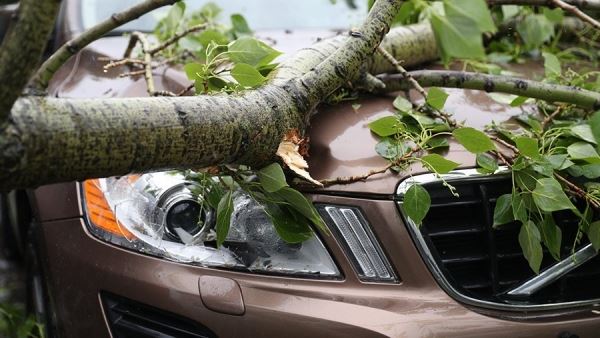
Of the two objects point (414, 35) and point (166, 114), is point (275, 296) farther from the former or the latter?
point (414, 35)

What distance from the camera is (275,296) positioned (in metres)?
2.31

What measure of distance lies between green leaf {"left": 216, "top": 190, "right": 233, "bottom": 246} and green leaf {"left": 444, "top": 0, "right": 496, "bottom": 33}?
0.96 metres

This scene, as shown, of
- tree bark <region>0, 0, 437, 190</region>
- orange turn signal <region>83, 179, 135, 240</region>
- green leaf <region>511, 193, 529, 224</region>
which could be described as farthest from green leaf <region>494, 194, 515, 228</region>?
orange turn signal <region>83, 179, 135, 240</region>

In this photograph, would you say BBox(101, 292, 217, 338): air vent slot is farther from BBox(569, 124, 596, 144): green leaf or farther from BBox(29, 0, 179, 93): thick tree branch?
BBox(569, 124, 596, 144): green leaf

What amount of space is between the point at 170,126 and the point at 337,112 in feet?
3.04

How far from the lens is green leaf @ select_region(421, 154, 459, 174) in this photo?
2.31 metres

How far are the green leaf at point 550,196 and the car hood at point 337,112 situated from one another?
22 cm

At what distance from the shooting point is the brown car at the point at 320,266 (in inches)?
90.6

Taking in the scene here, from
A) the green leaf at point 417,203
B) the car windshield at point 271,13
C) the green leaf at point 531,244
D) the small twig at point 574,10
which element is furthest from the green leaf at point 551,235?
the car windshield at point 271,13

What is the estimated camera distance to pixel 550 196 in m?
2.34

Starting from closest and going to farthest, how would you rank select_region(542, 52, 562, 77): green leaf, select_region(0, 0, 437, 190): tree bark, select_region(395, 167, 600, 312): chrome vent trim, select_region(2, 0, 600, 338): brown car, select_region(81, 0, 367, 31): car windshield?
select_region(0, 0, 437, 190): tree bark < select_region(2, 0, 600, 338): brown car < select_region(395, 167, 600, 312): chrome vent trim < select_region(542, 52, 562, 77): green leaf < select_region(81, 0, 367, 31): car windshield

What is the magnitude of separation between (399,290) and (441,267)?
0.52 feet

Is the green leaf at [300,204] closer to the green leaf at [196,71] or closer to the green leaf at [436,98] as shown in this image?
the green leaf at [196,71]

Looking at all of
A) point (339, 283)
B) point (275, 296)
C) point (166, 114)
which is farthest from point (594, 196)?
point (166, 114)
